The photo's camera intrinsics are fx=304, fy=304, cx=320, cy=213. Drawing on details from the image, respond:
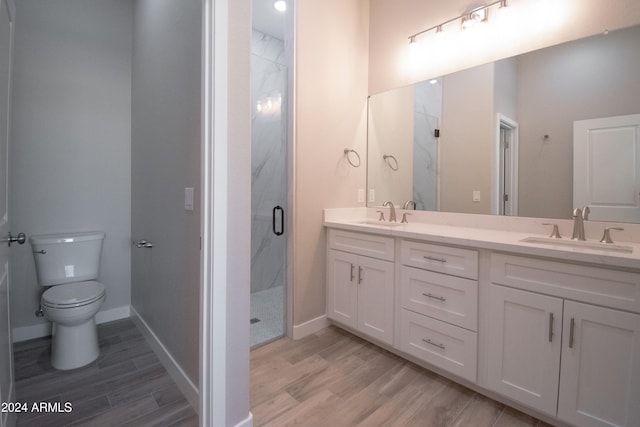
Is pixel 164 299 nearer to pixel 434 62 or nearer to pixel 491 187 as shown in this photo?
pixel 491 187

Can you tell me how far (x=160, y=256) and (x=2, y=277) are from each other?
0.79m

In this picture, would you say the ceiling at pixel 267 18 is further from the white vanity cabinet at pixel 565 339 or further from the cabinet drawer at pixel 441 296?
the white vanity cabinet at pixel 565 339

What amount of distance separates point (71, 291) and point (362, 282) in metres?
1.93

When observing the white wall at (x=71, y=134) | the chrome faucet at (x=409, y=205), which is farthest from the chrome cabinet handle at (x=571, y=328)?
the white wall at (x=71, y=134)

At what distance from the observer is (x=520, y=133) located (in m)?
1.95

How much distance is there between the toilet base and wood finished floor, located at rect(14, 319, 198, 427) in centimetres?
5

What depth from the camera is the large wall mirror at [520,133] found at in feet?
5.29

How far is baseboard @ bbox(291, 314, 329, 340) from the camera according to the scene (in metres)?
2.32

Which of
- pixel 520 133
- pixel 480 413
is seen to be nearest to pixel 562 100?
pixel 520 133

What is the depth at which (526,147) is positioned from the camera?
194cm

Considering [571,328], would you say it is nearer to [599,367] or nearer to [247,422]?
[599,367]

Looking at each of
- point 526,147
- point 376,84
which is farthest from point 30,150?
point 526,147

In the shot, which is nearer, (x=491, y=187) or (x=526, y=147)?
(x=526, y=147)

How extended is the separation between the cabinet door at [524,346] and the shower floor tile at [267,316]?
4.87 feet
